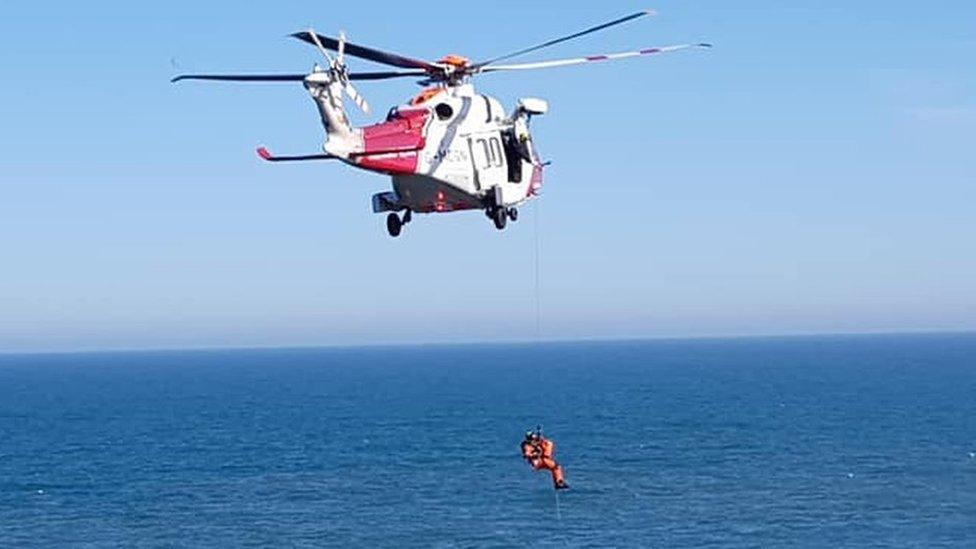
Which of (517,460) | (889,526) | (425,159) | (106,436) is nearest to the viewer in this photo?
(425,159)

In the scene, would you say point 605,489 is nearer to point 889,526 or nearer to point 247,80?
point 889,526

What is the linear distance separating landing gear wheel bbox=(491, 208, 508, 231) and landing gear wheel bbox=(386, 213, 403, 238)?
102 inches

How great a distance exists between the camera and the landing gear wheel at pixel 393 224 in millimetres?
36250

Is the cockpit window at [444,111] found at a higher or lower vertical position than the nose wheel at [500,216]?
higher

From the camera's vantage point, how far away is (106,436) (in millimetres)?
188625

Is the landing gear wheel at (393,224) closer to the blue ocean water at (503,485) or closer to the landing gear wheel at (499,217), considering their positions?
the landing gear wheel at (499,217)

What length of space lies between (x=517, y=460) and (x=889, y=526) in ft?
165

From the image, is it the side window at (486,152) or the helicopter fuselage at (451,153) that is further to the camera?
the side window at (486,152)

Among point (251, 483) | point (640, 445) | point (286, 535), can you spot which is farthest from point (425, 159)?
point (640, 445)

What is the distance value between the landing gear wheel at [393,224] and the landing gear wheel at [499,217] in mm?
2594

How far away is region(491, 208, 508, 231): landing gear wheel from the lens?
121ft

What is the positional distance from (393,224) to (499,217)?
2.91 m

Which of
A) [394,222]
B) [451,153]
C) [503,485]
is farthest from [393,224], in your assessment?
[503,485]

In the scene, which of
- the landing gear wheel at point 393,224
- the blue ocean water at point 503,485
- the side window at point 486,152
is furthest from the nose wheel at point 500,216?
the blue ocean water at point 503,485
